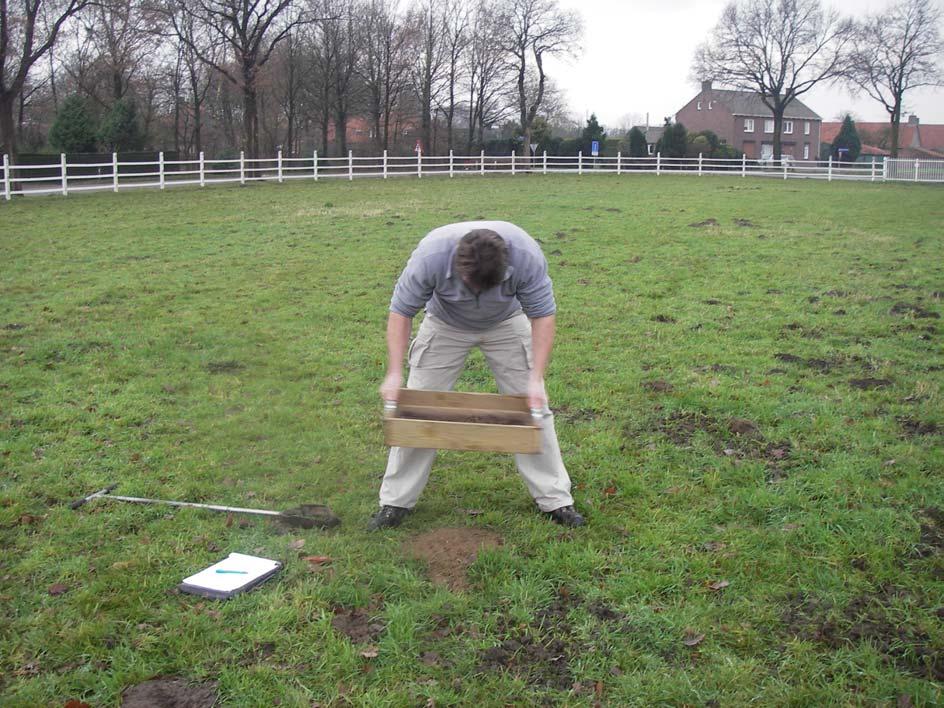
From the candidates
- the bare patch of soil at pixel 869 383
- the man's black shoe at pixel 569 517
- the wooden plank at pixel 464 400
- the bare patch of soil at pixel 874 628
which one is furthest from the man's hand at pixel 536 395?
the bare patch of soil at pixel 869 383

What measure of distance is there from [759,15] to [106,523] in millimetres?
54577

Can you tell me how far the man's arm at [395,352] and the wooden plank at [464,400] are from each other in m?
0.18

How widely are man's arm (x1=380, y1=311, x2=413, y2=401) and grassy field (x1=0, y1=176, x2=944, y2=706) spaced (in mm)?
893

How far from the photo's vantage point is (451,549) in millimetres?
4523

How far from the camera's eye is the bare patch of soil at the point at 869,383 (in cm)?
689

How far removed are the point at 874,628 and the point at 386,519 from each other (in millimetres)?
2516

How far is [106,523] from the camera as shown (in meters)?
4.78

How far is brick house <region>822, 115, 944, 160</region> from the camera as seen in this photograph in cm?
8144

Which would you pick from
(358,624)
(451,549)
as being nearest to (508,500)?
(451,549)

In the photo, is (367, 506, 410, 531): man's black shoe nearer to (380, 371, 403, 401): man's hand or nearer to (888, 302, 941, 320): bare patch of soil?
(380, 371, 403, 401): man's hand

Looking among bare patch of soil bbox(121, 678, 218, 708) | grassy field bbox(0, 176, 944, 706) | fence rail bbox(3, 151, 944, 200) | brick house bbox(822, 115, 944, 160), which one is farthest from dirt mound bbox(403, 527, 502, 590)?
brick house bbox(822, 115, 944, 160)

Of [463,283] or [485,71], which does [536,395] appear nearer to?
[463,283]

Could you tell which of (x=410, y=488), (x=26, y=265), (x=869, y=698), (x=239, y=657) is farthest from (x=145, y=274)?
(x=869, y=698)

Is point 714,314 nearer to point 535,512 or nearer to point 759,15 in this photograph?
point 535,512
